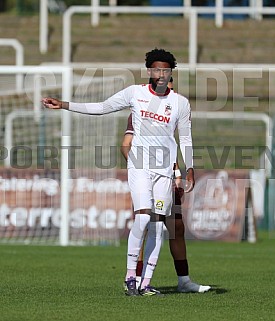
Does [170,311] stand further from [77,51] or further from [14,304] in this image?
[77,51]

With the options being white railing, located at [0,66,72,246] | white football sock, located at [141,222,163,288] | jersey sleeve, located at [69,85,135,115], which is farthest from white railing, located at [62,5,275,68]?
white football sock, located at [141,222,163,288]

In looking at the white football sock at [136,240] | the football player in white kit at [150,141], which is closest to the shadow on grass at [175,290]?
the football player in white kit at [150,141]

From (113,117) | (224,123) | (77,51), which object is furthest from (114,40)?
(113,117)

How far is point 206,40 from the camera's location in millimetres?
29922

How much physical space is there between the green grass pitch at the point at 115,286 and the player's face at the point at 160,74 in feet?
6.55

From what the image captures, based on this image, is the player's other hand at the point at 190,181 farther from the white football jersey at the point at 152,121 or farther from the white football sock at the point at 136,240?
the white football sock at the point at 136,240

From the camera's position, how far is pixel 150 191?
412 inches

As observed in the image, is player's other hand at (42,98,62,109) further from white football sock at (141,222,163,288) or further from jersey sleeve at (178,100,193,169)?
white football sock at (141,222,163,288)

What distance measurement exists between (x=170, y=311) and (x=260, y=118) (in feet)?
51.1

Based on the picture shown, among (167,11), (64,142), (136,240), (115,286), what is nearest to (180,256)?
(136,240)

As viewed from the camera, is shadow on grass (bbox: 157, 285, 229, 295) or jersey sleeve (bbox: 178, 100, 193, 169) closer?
jersey sleeve (bbox: 178, 100, 193, 169)

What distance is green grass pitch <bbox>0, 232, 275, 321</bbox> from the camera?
9.01 meters

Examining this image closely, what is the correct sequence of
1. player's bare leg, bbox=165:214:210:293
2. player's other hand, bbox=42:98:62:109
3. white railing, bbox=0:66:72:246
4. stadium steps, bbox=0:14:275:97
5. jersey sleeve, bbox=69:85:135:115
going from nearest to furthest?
1. player's other hand, bbox=42:98:62:109
2. jersey sleeve, bbox=69:85:135:115
3. player's bare leg, bbox=165:214:210:293
4. white railing, bbox=0:66:72:246
5. stadium steps, bbox=0:14:275:97

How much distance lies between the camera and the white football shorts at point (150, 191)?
10.4 m
